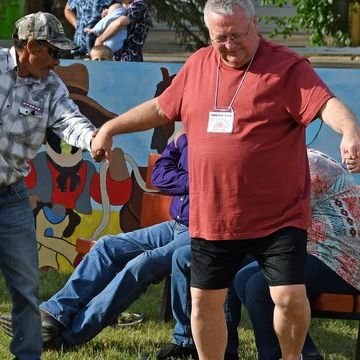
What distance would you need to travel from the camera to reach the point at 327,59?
15625 millimetres

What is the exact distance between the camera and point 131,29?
10.4m

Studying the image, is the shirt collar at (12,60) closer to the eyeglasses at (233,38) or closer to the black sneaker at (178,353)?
the eyeglasses at (233,38)

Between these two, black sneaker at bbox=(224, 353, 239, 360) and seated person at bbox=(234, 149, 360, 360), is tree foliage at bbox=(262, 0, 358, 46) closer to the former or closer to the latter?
seated person at bbox=(234, 149, 360, 360)

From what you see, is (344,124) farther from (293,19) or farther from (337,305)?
(293,19)

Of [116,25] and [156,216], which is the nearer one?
[156,216]

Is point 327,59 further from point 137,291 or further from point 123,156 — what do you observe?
point 137,291

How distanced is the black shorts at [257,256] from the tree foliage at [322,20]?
13266 mm

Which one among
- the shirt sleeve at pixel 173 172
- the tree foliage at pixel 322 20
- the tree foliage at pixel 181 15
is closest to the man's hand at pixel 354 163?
the shirt sleeve at pixel 173 172

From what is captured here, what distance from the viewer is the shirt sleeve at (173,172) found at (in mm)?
6215

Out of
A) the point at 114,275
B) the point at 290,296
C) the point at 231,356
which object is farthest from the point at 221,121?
the point at 114,275

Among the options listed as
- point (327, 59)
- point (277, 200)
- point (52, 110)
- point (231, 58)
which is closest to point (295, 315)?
point (277, 200)

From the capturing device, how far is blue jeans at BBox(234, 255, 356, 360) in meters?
5.59

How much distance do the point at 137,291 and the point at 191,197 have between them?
1.23m

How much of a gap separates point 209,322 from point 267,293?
1.57 feet
